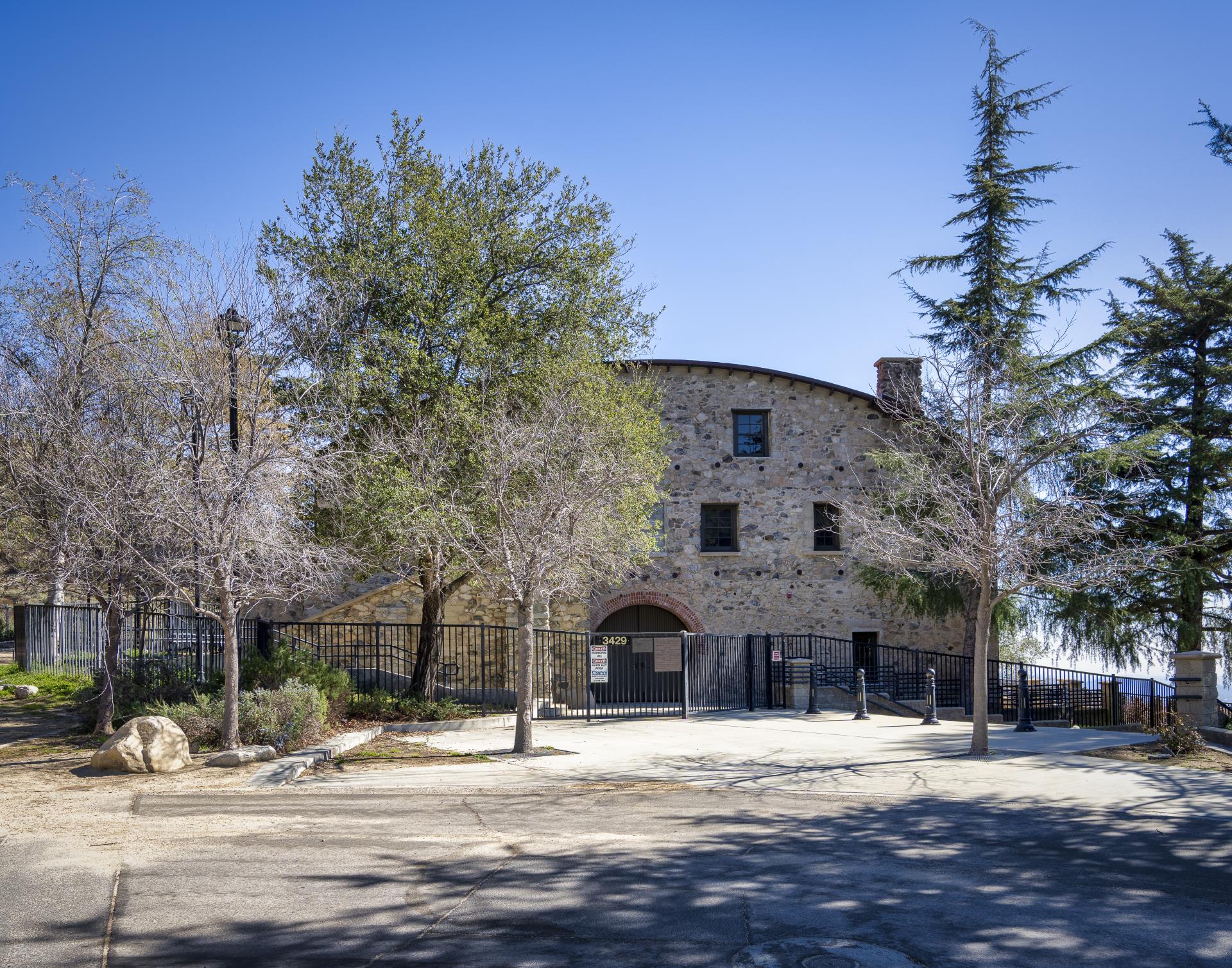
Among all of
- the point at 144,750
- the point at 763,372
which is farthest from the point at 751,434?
the point at 144,750

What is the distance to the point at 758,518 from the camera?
2766cm

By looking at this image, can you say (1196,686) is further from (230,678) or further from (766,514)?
(766,514)

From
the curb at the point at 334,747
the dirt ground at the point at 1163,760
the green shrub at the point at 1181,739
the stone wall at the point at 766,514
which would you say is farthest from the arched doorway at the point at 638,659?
the green shrub at the point at 1181,739

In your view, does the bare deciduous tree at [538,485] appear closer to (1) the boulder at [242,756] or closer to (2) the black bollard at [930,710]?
(1) the boulder at [242,756]

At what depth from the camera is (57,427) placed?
12758mm

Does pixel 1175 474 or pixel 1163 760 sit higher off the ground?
pixel 1175 474

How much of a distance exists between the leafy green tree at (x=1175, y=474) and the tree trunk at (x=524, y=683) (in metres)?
13.1

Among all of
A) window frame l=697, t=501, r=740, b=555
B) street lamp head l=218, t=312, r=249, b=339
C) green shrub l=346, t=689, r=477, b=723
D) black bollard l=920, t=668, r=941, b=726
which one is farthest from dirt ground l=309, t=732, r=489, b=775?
window frame l=697, t=501, r=740, b=555

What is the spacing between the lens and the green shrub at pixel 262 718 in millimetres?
12789

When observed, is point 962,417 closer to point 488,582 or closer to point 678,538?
point 488,582

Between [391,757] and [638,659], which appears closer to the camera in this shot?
[391,757]

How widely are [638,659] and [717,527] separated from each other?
444 centimetres

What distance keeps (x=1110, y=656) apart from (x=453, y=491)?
618 inches

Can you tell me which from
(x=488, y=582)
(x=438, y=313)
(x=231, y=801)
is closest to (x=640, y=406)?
(x=438, y=313)
